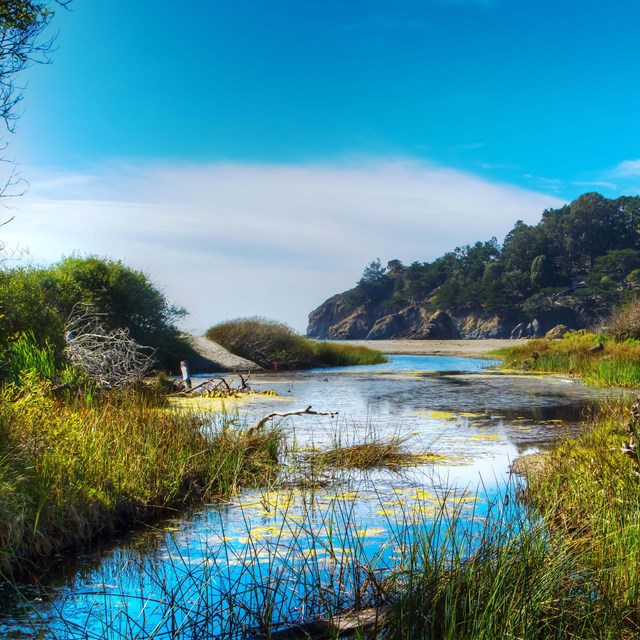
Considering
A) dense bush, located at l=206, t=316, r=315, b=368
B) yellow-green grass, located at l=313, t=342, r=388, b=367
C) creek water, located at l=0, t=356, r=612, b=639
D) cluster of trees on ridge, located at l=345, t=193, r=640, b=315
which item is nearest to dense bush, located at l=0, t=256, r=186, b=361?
dense bush, located at l=206, t=316, r=315, b=368

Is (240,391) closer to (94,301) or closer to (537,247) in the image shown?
(94,301)

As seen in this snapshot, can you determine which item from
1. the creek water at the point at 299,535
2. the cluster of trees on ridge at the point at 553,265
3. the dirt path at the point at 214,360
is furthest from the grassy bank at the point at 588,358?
the cluster of trees on ridge at the point at 553,265

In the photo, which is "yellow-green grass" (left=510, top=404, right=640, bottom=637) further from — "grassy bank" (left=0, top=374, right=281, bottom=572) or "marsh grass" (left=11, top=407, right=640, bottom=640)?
"grassy bank" (left=0, top=374, right=281, bottom=572)

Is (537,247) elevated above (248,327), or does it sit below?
above

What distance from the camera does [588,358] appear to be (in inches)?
888

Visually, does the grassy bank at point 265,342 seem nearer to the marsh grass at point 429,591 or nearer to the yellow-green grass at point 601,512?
the yellow-green grass at point 601,512

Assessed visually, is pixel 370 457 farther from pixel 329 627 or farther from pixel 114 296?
pixel 114 296

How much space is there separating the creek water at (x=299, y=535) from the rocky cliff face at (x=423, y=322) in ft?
193

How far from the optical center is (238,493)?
657cm

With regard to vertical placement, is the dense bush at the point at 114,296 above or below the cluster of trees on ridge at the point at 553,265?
below

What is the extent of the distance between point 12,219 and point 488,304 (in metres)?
78.7

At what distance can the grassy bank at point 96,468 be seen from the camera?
4.96m

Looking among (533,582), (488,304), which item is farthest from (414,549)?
(488,304)

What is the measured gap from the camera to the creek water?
3707mm
